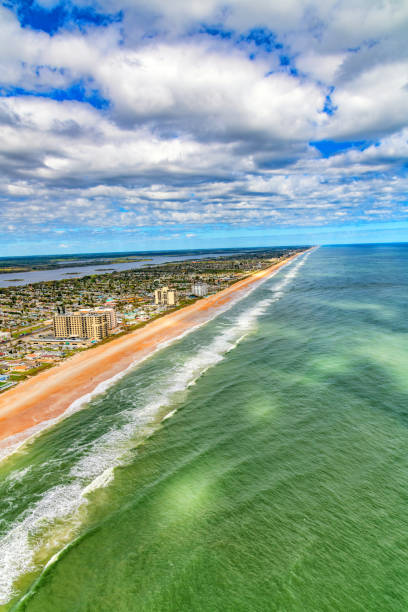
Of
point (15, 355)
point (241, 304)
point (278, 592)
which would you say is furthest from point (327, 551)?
point (241, 304)

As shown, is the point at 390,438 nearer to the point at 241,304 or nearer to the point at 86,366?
the point at 86,366

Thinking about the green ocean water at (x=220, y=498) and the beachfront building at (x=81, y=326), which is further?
the beachfront building at (x=81, y=326)

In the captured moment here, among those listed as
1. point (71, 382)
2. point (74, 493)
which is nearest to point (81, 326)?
point (71, 382)

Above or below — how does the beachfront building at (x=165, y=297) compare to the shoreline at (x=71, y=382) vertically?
above

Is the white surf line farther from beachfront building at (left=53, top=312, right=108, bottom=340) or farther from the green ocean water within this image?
beachfront building at (left=53, top=312, right=108, bottom=340)

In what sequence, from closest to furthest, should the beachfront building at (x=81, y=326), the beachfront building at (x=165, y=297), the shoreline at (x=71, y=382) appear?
1. the shoreline at (x=71, y=382)
2. the beachfront building at (x=81, y=326)
3. the beachfront building at (x=165, y=297)

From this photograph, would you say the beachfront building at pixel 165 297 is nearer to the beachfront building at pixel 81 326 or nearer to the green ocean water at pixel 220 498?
the beachfront building at pixel 81 326

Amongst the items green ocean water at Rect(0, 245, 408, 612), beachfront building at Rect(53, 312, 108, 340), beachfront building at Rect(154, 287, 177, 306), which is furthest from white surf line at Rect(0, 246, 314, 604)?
beachfront building at Rect(154, 287, 177, 306)

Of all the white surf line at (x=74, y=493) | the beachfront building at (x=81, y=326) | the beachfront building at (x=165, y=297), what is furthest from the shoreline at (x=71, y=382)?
the beachfront building at (x=165, y=297)
